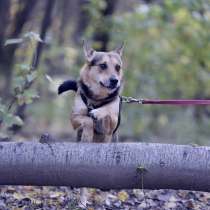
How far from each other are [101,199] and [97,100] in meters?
1.12

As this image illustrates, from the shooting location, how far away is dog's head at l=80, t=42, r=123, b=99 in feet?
19.6

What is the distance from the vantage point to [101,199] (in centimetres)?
634

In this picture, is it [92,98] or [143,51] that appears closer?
[92,98]

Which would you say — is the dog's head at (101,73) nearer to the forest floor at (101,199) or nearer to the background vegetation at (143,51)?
the forest floor at (101,199)

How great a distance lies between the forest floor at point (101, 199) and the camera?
5.93 m

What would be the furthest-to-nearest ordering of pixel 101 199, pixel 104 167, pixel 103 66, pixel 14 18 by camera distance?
pixel 14 18 → pixel 101 199 → pixel 103 66 → pixel 104 167

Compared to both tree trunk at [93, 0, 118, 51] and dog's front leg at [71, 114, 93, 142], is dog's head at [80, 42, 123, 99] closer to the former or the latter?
dog's front leg at [71, 114, 93, 142]

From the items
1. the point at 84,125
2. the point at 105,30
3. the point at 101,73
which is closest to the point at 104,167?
the point at 84,125

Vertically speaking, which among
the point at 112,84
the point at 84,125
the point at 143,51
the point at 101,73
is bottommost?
the point at 84,125

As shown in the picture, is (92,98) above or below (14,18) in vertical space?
below

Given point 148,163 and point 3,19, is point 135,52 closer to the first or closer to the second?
point 3,19

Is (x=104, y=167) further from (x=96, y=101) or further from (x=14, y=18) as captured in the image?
(x=14, y=18)

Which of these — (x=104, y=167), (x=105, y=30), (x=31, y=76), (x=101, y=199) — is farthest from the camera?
(x=105, y=30)

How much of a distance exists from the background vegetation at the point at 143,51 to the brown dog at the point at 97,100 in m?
4.59
